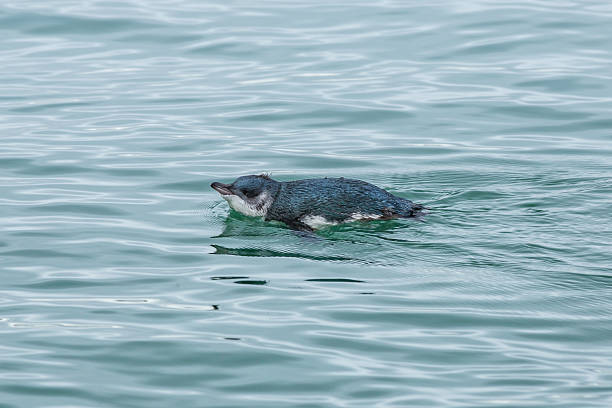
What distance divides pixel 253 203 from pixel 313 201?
2.45 feet

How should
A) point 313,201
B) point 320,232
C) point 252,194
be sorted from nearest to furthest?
point 320,232, point 313,201, point 252,194

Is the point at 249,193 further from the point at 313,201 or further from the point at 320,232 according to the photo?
the point at 320,232

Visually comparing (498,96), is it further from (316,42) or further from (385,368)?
(385,368)

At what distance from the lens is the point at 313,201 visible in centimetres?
1345

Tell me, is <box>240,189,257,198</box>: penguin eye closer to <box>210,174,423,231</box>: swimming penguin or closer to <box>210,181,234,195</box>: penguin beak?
<box>210,174,423,231</box>: swimming penguin

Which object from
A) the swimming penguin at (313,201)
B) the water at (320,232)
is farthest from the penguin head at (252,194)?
the water at (320,232)

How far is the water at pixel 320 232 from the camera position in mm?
9469

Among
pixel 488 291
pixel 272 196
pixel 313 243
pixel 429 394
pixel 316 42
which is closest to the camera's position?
pixel 429 394

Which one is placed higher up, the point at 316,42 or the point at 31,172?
the point at 316,42

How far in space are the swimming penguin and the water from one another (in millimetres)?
191

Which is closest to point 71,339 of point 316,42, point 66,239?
point 66,239

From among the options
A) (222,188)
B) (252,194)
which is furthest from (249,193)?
(222,188)

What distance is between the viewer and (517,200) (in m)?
13.9

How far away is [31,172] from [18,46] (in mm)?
8122
